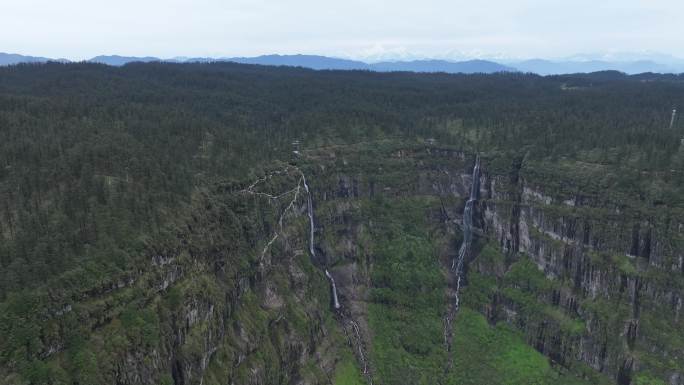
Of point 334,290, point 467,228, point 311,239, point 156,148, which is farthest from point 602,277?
point 156,148

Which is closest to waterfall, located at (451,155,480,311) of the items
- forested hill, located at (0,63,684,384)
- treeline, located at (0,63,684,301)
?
forested hill, located at (0,63,684,384)

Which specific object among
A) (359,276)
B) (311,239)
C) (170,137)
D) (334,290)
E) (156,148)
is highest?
(170,137)

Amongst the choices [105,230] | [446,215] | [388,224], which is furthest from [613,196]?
[105,230]

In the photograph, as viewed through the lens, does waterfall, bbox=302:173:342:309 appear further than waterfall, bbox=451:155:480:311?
No

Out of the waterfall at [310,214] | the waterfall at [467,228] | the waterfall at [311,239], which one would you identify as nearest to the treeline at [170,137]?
the waterfall at [467,228]

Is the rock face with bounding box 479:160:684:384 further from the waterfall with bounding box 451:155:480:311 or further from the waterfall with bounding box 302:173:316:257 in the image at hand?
the waterfall with bounding box 302:173:316:257

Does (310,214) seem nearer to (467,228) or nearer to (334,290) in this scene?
(334,290)

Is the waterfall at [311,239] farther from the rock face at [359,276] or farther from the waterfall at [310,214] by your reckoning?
the rock face at [359,276]
